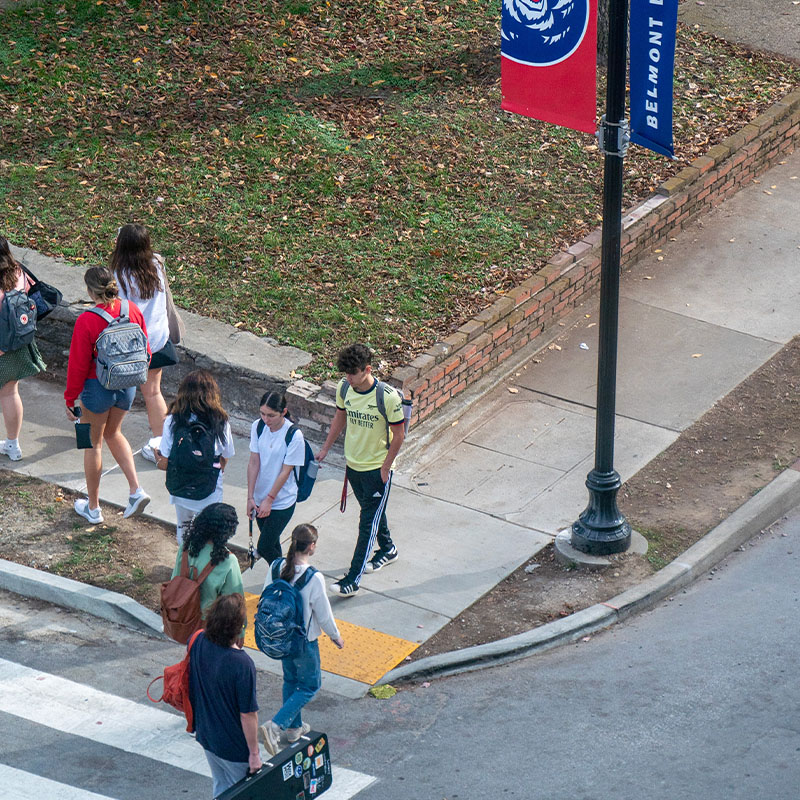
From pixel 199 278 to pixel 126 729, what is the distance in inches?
213

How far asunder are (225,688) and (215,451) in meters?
2.49

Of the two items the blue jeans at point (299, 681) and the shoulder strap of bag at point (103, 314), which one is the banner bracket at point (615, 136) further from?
the blue jeans at point (299, 681)

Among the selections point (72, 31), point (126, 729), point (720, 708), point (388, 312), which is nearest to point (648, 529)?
point (720, 708)

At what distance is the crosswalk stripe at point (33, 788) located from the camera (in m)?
6.95

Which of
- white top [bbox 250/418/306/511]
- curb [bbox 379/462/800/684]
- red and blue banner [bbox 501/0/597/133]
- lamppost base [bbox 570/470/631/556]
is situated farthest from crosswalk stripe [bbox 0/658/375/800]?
red and blue banner [bbox 501/0/597/133]

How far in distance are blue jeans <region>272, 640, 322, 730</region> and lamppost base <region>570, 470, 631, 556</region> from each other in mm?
2771

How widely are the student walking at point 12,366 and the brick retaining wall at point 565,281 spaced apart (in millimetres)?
2064

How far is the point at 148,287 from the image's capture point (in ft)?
32.0

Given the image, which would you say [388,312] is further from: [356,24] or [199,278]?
[356,24]

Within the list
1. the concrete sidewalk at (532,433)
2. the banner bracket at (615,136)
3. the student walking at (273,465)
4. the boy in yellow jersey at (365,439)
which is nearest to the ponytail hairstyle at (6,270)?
the concrete sidewalk at (532,433)

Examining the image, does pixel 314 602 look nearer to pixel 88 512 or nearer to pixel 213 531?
pixel 213 531

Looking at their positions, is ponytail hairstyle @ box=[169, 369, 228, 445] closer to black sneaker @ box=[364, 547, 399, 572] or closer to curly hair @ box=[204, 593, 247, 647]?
black sneaker @ box=[364, 547, 399, 572]

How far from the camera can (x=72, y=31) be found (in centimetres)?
1622

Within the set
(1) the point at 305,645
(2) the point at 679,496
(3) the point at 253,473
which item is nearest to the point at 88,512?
(3) the point at 253,473
